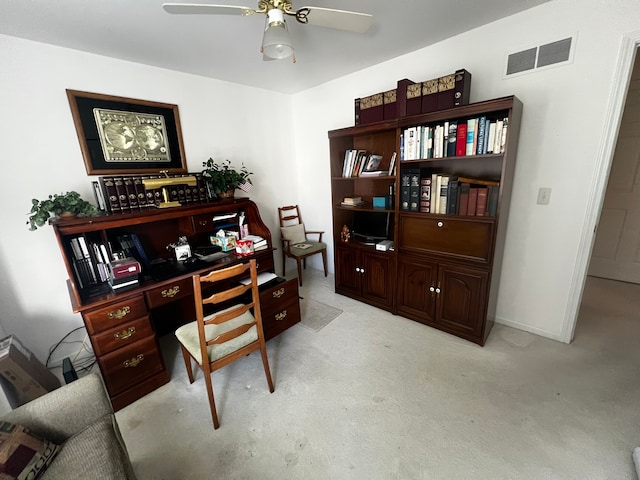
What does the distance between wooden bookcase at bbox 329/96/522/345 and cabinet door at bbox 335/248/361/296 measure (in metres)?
0.01

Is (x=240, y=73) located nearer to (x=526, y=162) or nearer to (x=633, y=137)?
(x=526, y=162)

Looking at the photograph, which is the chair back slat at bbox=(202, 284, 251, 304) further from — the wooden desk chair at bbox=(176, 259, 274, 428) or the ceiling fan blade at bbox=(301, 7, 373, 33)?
the ceiling fan blade at bbox=(301, 7, 373, 33)

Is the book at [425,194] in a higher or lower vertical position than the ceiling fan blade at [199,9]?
lower

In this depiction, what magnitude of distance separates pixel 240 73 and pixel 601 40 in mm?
2734

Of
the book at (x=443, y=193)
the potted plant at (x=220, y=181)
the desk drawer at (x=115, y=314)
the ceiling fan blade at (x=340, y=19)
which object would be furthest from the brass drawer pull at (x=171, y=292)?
the book at (x=443, y=193)

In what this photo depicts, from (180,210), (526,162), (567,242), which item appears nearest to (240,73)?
(180,210)

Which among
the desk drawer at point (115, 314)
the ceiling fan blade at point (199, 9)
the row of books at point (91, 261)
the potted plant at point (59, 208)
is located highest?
the ceiling fan blade at point (199, 9)

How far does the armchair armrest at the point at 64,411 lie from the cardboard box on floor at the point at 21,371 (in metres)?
0.70

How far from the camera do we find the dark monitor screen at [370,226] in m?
2.65

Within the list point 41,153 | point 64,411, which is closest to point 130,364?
point 64,411

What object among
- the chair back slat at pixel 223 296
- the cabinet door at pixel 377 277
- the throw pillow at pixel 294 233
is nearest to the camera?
the chair back slat at pixel 223 296

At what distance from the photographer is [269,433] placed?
1.46m

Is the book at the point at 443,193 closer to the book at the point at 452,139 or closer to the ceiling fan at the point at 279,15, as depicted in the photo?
the book at the point at 452,139

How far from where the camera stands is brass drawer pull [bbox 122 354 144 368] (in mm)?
1659
